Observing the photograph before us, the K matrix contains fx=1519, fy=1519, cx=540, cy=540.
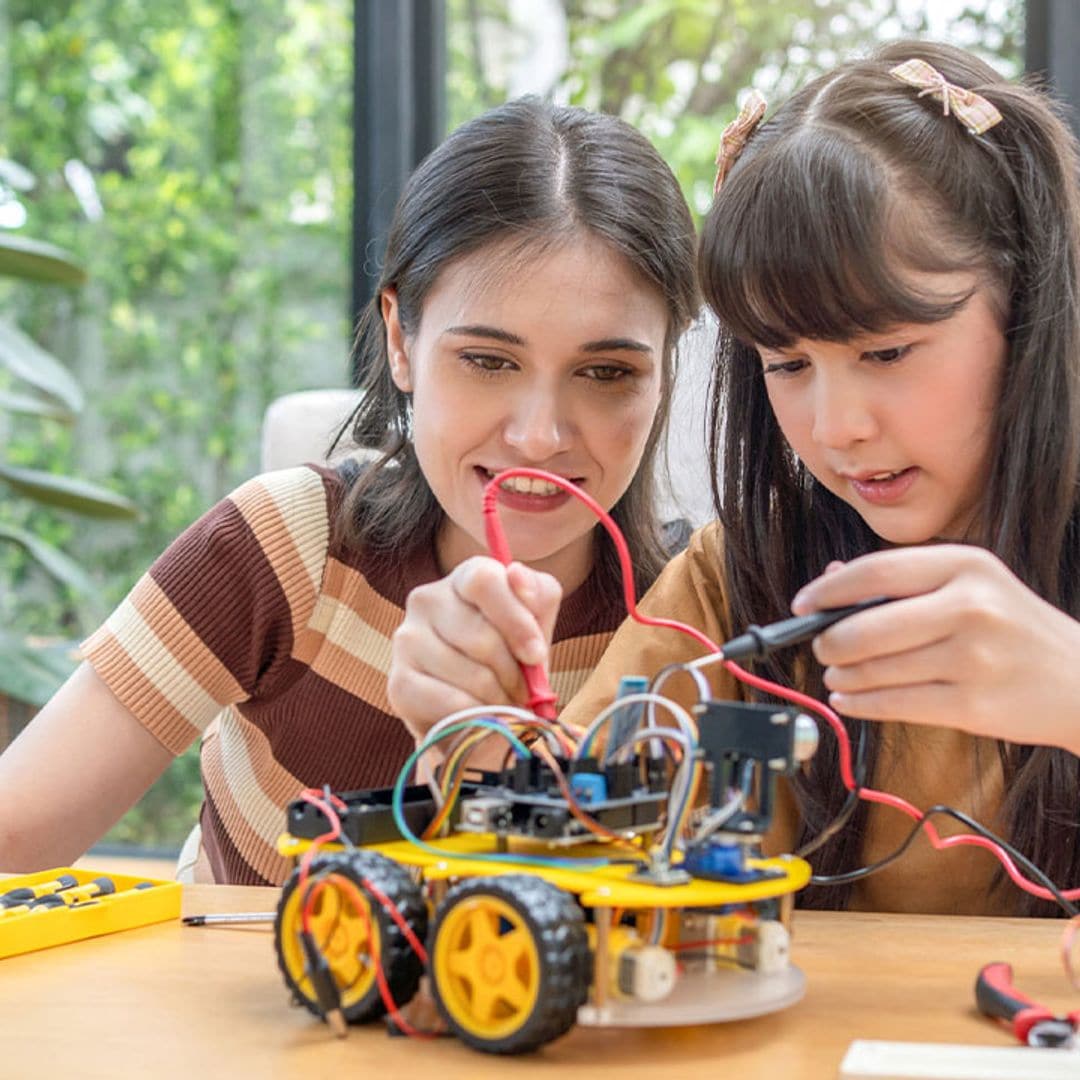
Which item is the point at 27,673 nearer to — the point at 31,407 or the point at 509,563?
the point at 31,407

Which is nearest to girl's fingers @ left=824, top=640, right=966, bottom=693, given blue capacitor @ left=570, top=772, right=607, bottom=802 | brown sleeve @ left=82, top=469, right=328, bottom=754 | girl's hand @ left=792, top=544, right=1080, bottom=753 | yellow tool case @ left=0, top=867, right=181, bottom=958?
girl's hand @ left=792, top=544, right=1080, bottom=753

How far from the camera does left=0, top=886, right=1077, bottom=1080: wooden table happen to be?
0.58 meters

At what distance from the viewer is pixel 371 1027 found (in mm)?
628

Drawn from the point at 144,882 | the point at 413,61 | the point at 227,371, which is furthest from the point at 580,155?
the point at 227,371

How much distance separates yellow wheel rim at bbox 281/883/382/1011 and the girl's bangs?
19.5 inches

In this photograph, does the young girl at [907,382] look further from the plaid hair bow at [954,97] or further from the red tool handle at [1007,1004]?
the red tool handle at [1007,1004]

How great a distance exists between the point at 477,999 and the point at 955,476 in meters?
0.56

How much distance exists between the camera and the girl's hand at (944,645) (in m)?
0.67

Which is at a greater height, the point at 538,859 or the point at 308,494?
the point at 308,494

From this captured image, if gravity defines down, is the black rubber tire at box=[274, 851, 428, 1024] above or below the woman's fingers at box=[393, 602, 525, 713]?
below

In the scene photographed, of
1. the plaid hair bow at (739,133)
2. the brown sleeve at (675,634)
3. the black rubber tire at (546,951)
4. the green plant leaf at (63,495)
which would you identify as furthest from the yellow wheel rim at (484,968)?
the green plant leaf at (63,495)

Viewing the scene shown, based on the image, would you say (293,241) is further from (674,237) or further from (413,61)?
(674,237)

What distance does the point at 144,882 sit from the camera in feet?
2.75

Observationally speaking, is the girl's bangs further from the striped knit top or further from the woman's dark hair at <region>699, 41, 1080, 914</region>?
the striped knit top
